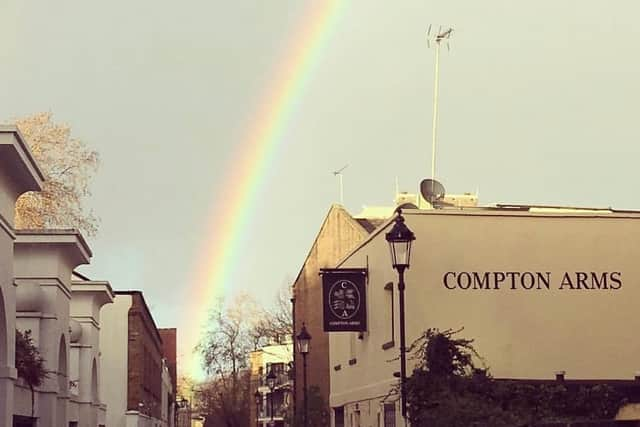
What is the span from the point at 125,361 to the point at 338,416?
24245 mm

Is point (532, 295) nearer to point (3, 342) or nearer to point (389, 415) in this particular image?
point (389, 415)

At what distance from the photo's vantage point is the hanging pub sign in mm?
26875

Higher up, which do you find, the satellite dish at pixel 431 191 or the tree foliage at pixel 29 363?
the satellite dish at pixel 431 191

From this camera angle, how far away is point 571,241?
995 inches

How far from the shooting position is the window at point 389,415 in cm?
2553

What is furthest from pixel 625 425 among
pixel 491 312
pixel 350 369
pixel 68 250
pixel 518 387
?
pixel 350 369

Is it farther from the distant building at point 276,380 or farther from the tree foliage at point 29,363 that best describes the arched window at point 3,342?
the distant building at point 276,380

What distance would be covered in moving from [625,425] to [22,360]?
11129 mm

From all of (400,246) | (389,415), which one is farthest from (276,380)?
(400,246)

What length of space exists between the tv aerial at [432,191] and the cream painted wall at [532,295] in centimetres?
627

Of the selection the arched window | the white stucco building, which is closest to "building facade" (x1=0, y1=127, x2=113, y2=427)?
the arched window

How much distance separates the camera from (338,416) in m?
35.3

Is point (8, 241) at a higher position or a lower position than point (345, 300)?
lower

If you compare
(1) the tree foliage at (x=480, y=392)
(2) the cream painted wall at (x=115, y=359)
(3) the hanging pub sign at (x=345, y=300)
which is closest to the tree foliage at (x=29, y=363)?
(1) the tree foliage at (x=480, y=392)
